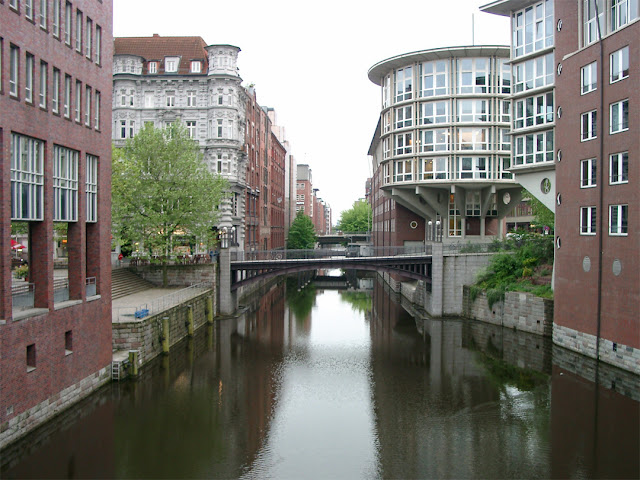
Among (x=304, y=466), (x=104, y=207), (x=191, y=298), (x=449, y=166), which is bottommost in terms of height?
(x=304, y=466)

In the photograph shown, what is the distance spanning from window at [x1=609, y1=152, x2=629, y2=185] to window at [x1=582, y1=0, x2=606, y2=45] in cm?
614

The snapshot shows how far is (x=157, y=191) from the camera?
123ft

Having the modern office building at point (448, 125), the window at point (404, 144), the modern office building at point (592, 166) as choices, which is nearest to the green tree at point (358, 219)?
the modern office building at point (448, 125)

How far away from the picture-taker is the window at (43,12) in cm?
1828

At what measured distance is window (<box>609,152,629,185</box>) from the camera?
2445 cm

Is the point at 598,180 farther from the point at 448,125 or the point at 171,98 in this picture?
the point at 171,98

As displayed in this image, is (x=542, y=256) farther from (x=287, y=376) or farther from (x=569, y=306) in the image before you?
(x=287, y=376)

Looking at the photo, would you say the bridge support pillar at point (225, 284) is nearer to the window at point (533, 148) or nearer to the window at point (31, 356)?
the window at point (533, 148)

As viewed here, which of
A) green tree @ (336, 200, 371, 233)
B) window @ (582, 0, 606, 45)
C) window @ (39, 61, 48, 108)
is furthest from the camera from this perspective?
green tree @ (336, 200, 371, 233)

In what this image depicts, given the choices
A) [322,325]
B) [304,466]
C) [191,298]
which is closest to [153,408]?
[304,466]

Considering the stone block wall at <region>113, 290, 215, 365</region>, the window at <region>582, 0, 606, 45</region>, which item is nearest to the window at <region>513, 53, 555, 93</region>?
the window at <region>582, 0, 606, 45</region>

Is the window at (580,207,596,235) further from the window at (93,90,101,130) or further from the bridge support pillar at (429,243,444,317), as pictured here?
the window at (93,90,101,130)

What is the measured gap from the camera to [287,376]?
25.3 metres

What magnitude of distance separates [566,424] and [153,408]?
14.7m
